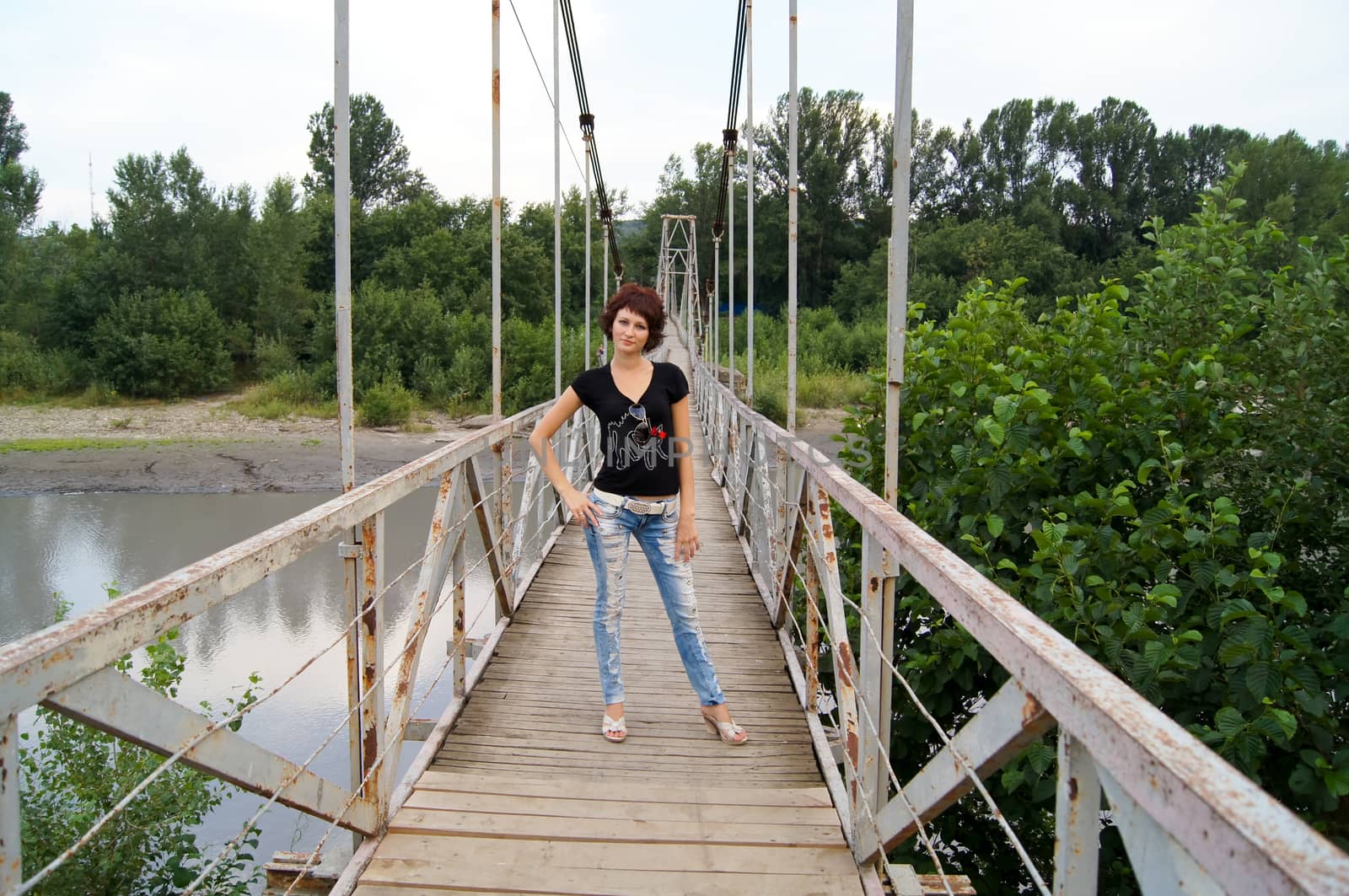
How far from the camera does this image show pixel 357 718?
1.77m

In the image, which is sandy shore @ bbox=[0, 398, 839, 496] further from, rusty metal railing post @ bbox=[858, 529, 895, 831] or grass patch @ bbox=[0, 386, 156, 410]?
rusty metal railing post @ bbox=[858, 529, 895, 831]

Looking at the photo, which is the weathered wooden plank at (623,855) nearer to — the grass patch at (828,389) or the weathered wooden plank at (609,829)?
the weathered wooden plank at (609,829)

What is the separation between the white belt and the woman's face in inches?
13.7

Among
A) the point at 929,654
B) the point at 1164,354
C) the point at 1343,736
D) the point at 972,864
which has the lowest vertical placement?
the point at 972,864

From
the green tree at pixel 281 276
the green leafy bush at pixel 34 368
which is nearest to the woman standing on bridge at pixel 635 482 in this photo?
the green leafy bush at pixel 34 368

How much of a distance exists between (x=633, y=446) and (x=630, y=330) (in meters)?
0.27

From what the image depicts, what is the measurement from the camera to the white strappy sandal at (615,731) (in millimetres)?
→ 2396

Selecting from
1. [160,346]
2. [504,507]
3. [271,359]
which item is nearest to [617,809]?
[504,507]

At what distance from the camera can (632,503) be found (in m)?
2.29

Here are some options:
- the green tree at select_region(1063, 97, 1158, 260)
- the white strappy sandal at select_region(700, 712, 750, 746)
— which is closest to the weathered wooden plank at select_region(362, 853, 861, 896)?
the white strappy sandal at select_region(700, 712, 750, 746)

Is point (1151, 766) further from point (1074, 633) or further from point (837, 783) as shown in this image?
point (1074, 633)

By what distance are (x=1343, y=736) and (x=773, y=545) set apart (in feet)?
6.24

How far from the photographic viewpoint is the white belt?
2287mm

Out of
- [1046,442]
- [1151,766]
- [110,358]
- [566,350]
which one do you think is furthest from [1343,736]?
[110,358]
